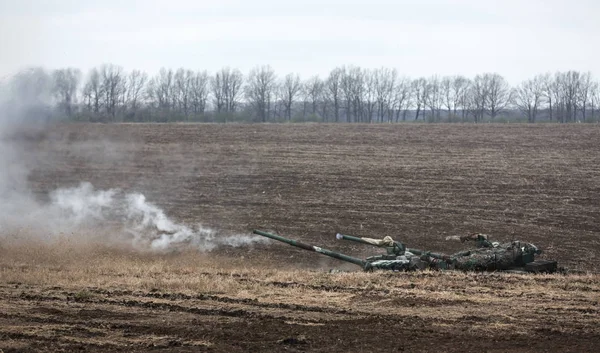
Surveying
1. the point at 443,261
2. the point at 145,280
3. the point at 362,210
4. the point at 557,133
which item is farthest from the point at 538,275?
the point at 557,133

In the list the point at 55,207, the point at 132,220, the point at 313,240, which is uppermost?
the point at 55,207

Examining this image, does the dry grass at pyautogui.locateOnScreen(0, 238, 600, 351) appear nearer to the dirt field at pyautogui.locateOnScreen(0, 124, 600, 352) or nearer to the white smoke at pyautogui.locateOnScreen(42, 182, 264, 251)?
the dirt field at pyautogui.locateOnScreen(0, 124, 600, 352)

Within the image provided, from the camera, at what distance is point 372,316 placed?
521 inches

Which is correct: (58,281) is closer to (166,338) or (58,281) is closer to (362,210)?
(166,338)

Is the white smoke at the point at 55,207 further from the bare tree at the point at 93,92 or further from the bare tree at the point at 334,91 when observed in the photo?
the bare tree at the point at 334,91

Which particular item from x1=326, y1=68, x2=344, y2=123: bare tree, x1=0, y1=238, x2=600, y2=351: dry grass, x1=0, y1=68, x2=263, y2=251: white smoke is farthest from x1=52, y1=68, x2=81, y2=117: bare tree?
x1=326, y1=68, x2=344, y2=123: bare tree

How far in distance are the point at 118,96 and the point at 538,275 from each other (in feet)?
99.0

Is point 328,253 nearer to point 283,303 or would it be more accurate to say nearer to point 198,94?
point 283,303

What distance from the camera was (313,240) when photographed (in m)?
27.9

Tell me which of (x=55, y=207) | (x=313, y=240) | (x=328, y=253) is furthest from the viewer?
(x=55, y=207)

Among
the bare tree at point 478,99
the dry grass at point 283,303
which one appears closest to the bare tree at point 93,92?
the dry grass at point 283,303

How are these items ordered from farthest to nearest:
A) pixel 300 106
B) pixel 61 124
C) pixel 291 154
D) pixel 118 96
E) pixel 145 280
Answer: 1. pixel 300 106
2. pixel 291 154
3. pixel 118 96
4. pixel 61 124
5. pixel 145 280

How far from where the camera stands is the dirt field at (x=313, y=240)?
12.1 metres

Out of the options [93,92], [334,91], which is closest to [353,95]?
[334,91]
